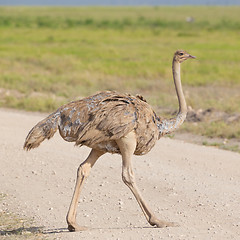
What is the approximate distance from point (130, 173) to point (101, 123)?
587mm

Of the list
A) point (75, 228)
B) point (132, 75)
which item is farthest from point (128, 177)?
point (132, 75)

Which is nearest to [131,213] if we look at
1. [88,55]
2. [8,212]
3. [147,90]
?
[8,212]

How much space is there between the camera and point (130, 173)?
19.4 feet

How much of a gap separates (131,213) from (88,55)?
68.1 feet

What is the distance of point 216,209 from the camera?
6.71 meters

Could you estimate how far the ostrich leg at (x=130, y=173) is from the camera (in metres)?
5.79

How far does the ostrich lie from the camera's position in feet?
18.7

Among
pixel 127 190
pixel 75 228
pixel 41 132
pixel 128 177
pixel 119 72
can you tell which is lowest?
pixel 119 72

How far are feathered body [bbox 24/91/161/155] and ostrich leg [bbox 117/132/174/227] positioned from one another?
80 millimetres

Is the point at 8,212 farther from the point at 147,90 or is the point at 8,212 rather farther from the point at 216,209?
the point at 147,90

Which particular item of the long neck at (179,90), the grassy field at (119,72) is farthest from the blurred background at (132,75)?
the long neck at (179,90)

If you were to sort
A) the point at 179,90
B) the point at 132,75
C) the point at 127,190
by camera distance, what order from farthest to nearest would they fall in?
the point at 132,75 → the point at 127,190 → the point at 179,90

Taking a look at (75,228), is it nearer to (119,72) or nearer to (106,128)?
(106,128)

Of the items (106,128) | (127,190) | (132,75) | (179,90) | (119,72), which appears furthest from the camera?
(119,72)
